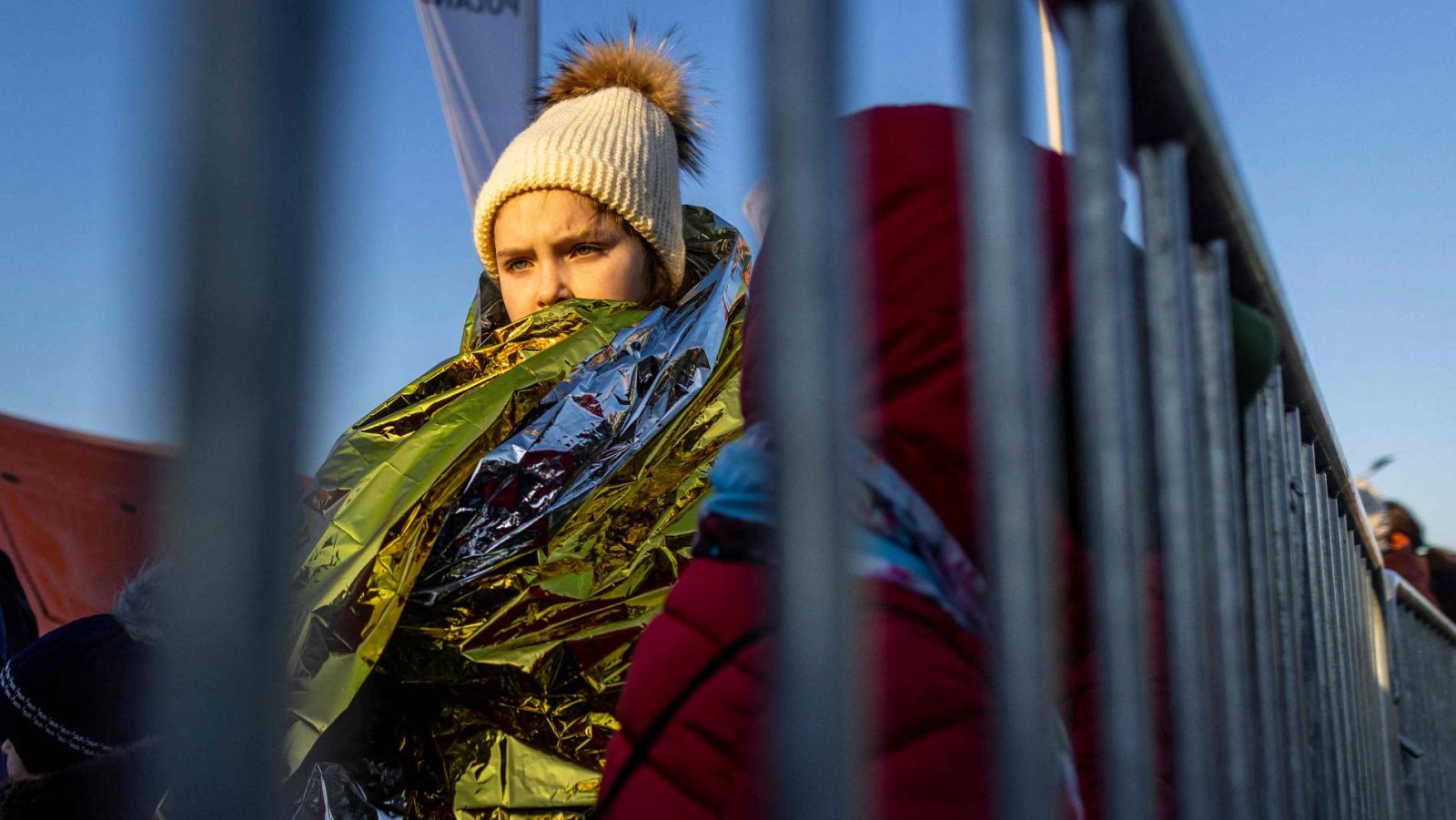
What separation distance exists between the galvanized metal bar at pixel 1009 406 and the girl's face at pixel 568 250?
157cm

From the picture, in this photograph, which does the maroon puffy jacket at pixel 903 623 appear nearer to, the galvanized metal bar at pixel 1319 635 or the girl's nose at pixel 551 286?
the galvanized metal bar at pixel 1319 635

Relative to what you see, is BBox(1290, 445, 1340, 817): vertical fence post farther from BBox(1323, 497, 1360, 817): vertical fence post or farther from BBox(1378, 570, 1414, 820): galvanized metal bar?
BBox(1378, 570, 1414, 820): galvanized metal bar

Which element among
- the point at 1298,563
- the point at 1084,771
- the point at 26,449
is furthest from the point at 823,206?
the point at 26,449

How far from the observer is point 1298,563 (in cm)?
141

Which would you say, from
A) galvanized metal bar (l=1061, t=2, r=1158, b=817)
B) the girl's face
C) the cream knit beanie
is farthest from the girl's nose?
galvanized metal bar (l=1061, t=2, r=1158, b=817)

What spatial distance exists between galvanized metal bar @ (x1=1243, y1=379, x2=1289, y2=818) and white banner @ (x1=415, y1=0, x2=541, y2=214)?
2233 millimetres

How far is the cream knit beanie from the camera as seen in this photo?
2.17m

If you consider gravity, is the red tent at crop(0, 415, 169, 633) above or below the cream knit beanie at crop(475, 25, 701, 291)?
below

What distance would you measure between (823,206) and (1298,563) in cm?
119

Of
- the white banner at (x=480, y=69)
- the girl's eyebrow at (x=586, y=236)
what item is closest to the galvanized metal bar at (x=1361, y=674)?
the girl's eyebrow at (x=586, y=236)

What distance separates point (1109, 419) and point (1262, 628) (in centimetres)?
50

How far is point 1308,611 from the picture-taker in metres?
1.45

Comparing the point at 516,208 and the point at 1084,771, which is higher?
the point at 516,208

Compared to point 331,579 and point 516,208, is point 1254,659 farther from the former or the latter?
point 516,208
